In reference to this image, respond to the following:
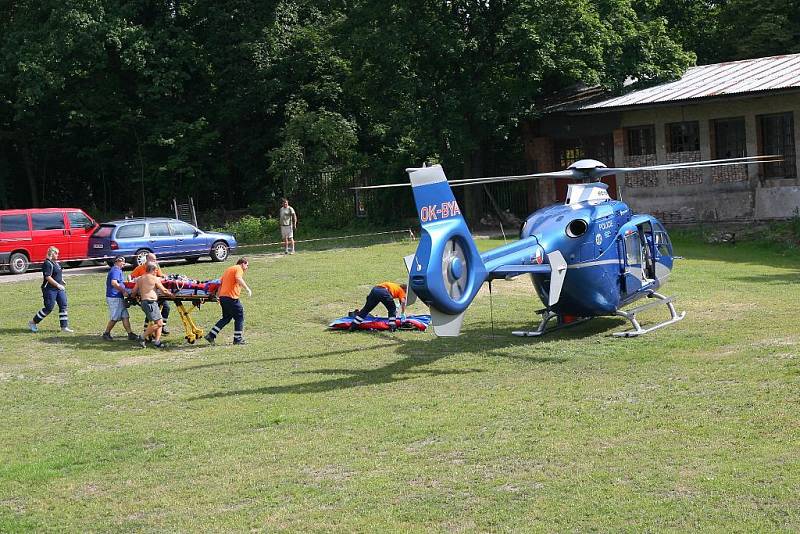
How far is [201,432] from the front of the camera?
40.8ft

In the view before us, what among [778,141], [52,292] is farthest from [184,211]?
[778,141]

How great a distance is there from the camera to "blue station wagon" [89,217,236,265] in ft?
101

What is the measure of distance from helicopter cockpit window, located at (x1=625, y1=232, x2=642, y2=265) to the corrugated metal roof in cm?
1526

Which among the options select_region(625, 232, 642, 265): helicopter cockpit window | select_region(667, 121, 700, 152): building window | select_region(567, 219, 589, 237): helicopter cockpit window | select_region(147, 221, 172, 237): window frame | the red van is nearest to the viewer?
select_region(567, 219, 589, 237): helicopter cockpit window

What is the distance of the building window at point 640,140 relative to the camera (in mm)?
36281

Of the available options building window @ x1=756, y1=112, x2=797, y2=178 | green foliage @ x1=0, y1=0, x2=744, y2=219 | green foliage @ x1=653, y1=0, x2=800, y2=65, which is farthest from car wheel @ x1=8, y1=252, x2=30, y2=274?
green foliage @ x1=653, y1=0, x2=800, y2=65

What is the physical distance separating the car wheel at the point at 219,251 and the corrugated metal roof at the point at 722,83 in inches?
523

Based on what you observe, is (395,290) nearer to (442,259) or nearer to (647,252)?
(647,252)

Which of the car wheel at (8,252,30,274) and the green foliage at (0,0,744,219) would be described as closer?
the car wheel at (8,252,30,274)

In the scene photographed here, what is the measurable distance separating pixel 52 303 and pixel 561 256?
10.5m

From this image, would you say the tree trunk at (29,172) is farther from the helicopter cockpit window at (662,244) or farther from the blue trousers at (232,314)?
the helicopter cockpit window at (662,244)

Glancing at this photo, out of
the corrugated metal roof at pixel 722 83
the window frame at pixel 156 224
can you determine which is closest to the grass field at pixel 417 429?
the window frame at pixel 156 224

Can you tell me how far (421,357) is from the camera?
54.6 feet

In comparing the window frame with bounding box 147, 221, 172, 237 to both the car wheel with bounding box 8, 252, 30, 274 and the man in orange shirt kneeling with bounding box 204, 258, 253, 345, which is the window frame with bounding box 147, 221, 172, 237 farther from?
the man in orange shirt kneeling with bounding box 204, 258, 253, 345
